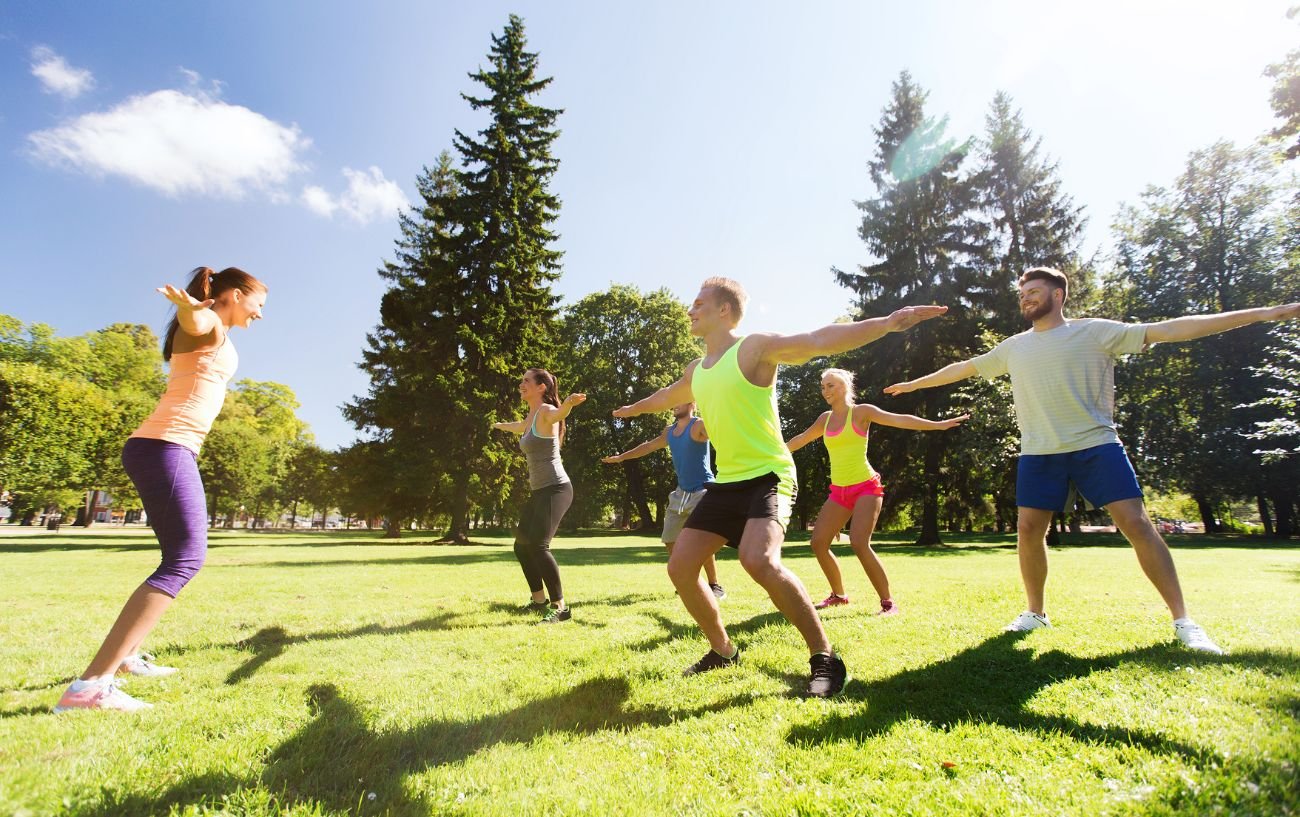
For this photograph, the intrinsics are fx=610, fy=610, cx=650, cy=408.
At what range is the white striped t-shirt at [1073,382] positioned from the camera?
4.33m

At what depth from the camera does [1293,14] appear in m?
14.6

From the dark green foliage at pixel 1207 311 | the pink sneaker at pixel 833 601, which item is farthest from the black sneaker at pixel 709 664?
the dark green foliage at pixel 1207 311

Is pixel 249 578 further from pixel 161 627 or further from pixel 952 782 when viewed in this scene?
pixel 952 782

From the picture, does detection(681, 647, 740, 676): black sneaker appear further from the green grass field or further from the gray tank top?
the gray tank top

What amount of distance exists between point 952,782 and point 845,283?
1072 inches

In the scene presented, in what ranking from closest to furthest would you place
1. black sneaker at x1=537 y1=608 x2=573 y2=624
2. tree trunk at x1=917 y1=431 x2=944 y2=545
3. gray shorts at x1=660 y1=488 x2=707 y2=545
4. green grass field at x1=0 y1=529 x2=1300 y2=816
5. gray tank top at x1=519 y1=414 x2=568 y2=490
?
green grass field at x1=0 y1=529 x2=1300 y2=816, black sneaker at x1=537 y1=608 x2=573 y2=624, gray tank top at x1=519 y1=414 x2=568 y2=490, gray shorts at x1=660 y1=488 x2=707 y2=545, tree trunk at x1=917 y1=431 x2=944 y2=545

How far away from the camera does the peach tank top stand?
12.1ft

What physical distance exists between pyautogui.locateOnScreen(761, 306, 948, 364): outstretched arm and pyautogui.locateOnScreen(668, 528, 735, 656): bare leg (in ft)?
4.00

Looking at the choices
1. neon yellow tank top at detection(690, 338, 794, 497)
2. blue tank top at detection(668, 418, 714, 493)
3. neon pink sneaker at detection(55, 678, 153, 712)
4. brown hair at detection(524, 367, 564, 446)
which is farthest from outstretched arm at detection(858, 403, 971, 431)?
neon pink sneaker at detection(55, 678, 153, 712)

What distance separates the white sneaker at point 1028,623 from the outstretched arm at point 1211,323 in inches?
87.8

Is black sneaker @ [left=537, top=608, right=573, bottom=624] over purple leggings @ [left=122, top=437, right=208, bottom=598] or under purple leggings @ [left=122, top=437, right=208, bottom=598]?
under

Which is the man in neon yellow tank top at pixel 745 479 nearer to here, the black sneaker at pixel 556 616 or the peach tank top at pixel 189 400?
the black sneaker at pixel 556 616

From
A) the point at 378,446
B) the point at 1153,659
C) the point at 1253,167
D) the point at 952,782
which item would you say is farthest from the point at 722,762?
the point at 1253,167

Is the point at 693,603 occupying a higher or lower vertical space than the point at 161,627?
higher
